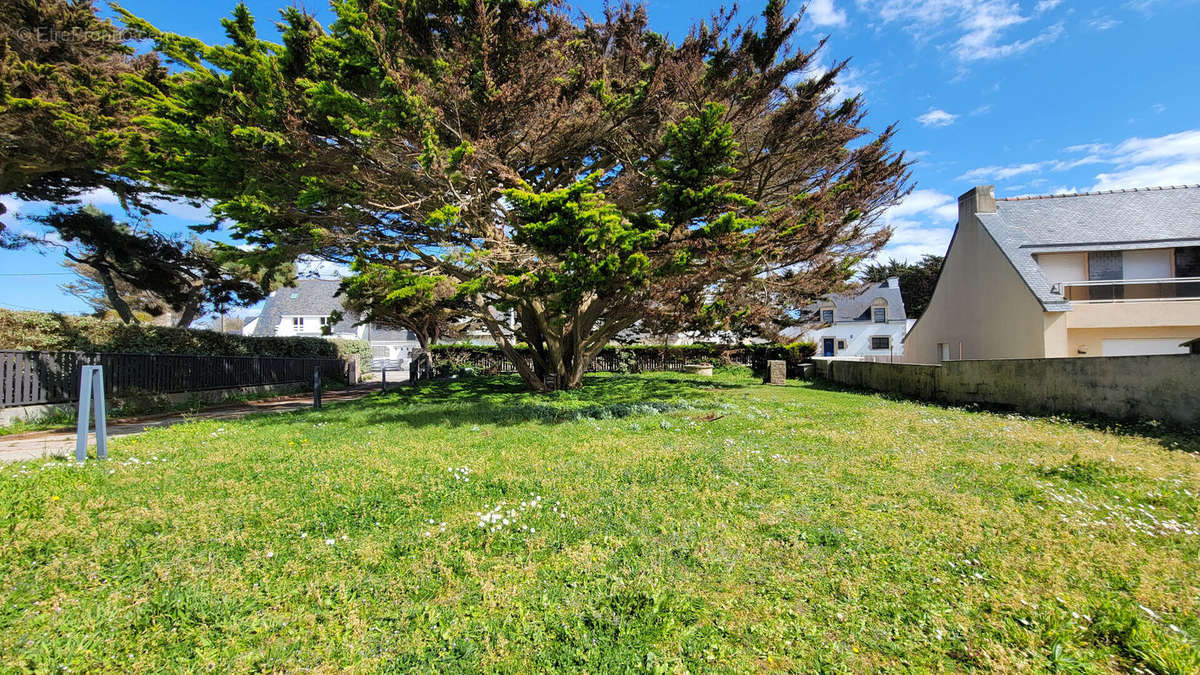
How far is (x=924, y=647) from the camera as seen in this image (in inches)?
93.4

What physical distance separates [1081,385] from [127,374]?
71.9 ft

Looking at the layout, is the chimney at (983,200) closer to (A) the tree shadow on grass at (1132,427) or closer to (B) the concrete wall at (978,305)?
(B) the concrete wall at (978,305)

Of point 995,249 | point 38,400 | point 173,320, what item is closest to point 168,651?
point 38,400

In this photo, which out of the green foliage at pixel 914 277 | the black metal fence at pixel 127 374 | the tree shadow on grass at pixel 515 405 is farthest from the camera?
the green foliage at pixel 914 277

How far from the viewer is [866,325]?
3784cm

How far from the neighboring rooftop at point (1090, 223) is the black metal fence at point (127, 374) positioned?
26.3 m

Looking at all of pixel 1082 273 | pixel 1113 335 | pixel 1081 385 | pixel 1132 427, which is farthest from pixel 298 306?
pixel 1113 335

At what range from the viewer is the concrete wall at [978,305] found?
52.7 ft

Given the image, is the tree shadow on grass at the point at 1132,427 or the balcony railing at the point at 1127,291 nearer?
the tree shadow on grass at the point at 1132,427

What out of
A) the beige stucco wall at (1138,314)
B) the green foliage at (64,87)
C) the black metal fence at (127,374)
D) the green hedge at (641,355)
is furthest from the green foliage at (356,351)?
the beige stucco wall at (1138,314)

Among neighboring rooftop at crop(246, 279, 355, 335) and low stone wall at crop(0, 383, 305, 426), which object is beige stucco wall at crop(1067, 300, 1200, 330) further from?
neighboring rooftop at crop(246, 279, 355, 335)

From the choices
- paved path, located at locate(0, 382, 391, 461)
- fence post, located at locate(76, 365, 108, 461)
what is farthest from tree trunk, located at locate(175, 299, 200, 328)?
fence post, located at locate(76, 365, 108, 461)

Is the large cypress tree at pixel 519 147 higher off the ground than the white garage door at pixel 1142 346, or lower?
higher

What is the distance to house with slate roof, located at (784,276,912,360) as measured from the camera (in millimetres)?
37000
